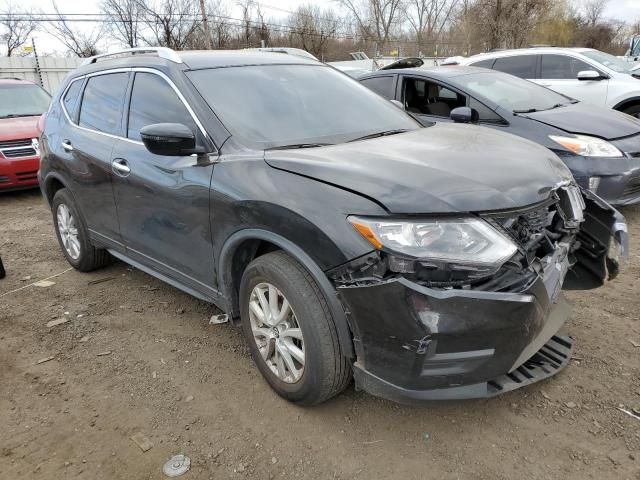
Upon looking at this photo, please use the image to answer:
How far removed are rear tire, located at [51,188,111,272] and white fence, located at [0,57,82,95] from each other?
1630 centimetres

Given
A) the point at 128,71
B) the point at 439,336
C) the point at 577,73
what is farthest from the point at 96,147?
the point at 577,73

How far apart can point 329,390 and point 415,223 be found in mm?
936

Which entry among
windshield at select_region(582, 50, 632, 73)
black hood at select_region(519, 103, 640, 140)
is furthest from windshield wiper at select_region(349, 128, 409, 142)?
windshield at select_region(582, 50, 632, 73)

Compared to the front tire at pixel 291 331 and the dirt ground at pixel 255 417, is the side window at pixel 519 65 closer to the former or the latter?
the dirt ground at pixel 255 417

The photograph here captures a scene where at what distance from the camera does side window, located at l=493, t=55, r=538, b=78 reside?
852cm

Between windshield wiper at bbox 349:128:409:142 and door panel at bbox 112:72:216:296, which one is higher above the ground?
windshield wiper at bbox 349:128:409:142

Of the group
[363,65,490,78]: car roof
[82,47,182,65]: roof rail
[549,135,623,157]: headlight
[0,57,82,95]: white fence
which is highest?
[0,57,82,95]: white fence

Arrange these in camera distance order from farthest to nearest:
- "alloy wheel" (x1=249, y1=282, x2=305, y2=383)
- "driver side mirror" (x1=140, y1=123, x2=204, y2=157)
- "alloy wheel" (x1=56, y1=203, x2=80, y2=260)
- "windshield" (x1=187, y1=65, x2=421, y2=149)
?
"alloy wheel" (x1=56, y1=203, x2=80, y2=260) → "windshield" (x1=187, y1=65, x2=421, y2=149) → "driver side mirror" (x1=140, y1=123, x2=204, y2=157) → "alloy wheel" (x1=249, y1=282, x2=305, y2=383)

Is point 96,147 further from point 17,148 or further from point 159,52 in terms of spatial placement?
point 17,148

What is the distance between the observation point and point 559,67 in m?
8.38

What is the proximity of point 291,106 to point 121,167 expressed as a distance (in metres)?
1.25

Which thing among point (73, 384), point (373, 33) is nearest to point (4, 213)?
point (73, 384)

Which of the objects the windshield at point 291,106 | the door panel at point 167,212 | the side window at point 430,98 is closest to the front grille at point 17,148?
the door panel at point 167,212

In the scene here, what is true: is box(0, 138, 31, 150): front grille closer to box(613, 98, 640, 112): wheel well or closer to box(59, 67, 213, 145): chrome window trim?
box(59, 67, 213, 145): chrome window trim
